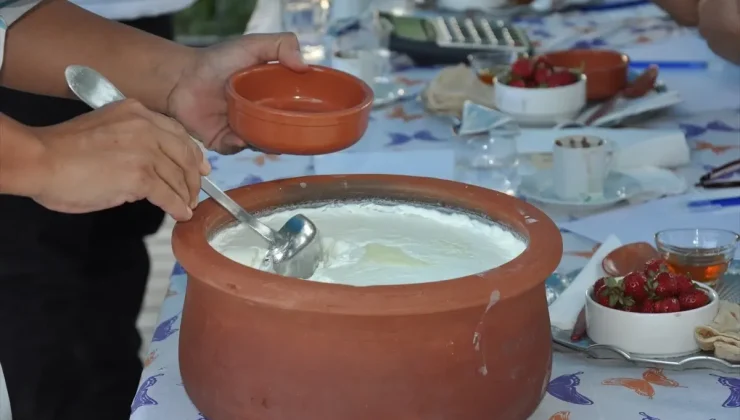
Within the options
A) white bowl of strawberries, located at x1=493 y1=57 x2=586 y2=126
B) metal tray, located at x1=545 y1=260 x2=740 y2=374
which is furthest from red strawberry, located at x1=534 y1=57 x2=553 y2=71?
metal tray, located at x1=545 y1=260 x2=740 y2=374

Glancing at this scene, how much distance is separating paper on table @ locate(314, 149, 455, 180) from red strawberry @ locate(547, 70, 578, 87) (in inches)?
9.3

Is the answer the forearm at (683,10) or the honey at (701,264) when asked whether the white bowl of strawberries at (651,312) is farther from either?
the forearm at (683,10)

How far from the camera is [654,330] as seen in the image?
0.82 meters

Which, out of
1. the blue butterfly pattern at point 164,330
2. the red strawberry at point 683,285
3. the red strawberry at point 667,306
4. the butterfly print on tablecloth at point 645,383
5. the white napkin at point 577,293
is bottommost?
the blue butterfly pattern at point 164,330

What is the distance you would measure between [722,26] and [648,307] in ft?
2.72

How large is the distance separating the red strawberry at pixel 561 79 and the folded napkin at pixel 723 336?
0.73 metres

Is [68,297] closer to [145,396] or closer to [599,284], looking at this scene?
[145,396]

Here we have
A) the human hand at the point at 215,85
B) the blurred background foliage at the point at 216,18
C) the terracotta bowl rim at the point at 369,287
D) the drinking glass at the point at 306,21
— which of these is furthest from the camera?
the blurred background foliage at the point at 216,18

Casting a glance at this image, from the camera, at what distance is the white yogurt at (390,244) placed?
80 cm

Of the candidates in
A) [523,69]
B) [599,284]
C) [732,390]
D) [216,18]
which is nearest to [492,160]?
[523,69]

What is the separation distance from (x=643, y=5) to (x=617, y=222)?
1354 mm

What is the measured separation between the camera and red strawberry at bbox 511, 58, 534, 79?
1.53m

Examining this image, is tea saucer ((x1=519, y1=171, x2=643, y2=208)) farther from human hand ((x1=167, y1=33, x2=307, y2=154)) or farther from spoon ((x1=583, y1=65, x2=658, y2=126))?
human hand ((x1=167, y1=33, x2=307, y2=154))

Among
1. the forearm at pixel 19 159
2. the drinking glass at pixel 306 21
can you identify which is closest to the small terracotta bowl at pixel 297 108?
the forearm at pixel 19 159
